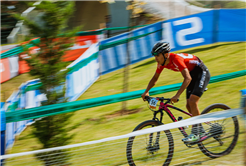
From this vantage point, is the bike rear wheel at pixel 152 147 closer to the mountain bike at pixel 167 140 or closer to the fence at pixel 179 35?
the mountain bike at pixel 167 140

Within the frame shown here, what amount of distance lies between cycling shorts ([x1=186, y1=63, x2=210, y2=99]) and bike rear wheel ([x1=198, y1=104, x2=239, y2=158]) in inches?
14.1

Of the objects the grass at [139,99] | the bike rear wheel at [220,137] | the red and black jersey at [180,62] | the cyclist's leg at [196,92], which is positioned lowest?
the grass at [139,99]

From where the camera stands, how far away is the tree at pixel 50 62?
4.06m

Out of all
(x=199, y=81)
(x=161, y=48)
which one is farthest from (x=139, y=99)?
(x=161, y=48)

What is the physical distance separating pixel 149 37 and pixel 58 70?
282 inches

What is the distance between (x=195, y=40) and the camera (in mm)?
11180

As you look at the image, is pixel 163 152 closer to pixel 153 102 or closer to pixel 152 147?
pixel 152 147

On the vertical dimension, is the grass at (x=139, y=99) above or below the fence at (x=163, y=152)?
below

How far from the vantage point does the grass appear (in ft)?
18.1

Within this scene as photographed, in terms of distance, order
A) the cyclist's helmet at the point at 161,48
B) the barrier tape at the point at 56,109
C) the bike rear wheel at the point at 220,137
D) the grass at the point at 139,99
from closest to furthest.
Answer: the barrier tape at the point at 56,109
the cyclist's helmet at the point at 161,48
the bike rear wheel at the point at 220,137
the grass at the point at 139,99

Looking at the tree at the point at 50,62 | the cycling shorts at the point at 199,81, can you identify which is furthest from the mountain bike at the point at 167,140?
the tree at the point at 50,62

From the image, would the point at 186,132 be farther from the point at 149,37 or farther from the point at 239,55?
the point at 149,37

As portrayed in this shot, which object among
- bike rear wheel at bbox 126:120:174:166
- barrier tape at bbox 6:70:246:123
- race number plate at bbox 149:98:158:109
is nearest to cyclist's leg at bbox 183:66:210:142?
bike rear wheel at bbox 126:120:174:166

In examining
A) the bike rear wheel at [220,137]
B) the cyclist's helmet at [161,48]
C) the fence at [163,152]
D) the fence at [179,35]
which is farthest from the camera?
the fence at [179,35]
